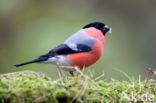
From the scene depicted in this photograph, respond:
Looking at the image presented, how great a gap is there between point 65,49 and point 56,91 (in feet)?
6.94

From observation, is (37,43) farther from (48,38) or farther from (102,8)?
(102,8)

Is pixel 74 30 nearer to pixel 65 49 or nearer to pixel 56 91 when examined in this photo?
pixel 65 49

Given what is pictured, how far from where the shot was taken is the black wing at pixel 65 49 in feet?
13.8

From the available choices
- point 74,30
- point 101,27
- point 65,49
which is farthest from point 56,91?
point 74,30

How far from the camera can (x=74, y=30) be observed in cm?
776

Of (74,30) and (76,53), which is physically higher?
(76,53)

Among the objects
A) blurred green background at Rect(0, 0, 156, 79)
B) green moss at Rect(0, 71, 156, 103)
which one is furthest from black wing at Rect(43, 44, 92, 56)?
blurred green background at Rect(0, 0, 156, 79)

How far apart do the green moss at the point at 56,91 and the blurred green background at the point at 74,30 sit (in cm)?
437

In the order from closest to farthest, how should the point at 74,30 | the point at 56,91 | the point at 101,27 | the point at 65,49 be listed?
the point at 56,91 < the point at 65,49 < the point at 101,27 < the point at 74,30

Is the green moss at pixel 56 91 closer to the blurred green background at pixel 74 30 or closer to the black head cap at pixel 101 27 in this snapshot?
the black head cap at pixel 101 27

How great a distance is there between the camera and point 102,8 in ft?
31.4

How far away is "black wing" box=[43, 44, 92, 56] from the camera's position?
420cm

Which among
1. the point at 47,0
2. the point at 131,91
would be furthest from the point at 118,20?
the point at 131,91

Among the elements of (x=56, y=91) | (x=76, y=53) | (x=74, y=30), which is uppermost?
(x=56, y=91)
